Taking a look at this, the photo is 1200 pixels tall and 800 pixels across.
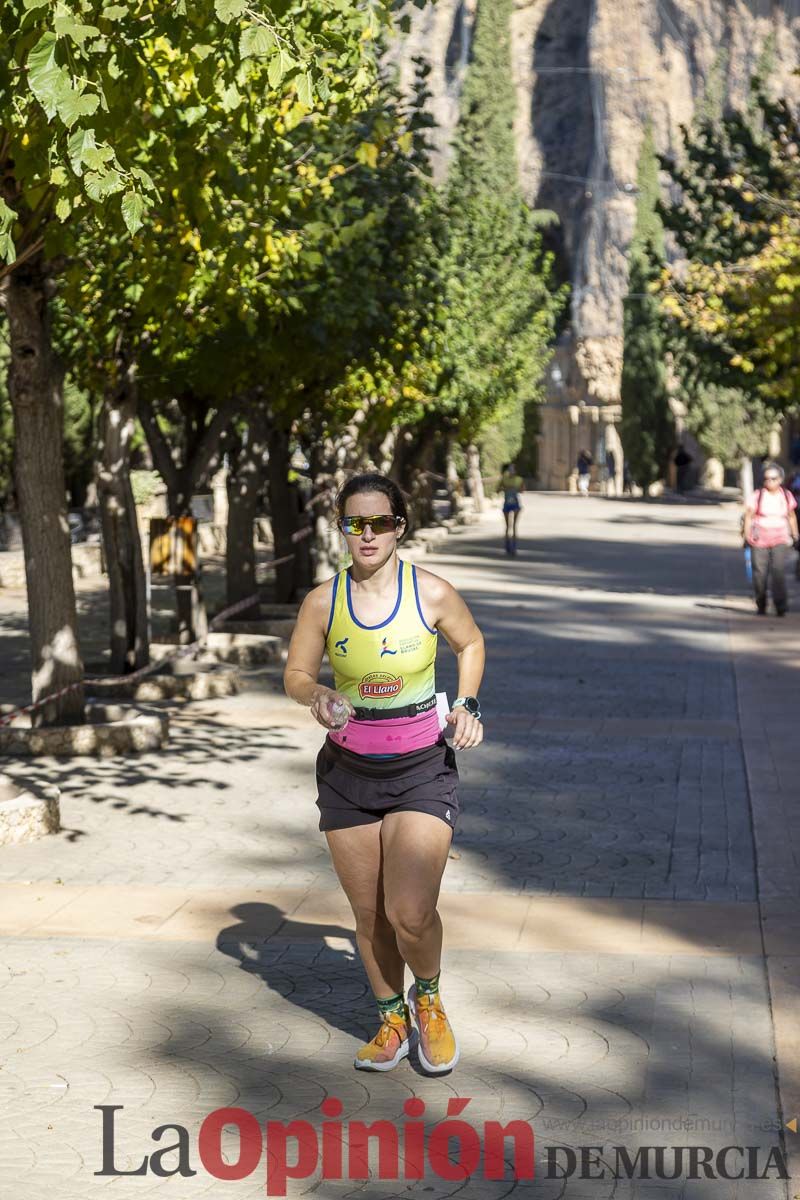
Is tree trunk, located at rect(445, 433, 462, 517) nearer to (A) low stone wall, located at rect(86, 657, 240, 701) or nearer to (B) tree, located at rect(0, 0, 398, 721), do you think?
(A) low stone wall, located at rect(86, 657, 240, 701)

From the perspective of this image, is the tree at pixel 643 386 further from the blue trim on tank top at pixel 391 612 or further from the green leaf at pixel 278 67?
the blue trim on tank top at pixel 391 612

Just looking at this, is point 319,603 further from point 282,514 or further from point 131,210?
point 282,514

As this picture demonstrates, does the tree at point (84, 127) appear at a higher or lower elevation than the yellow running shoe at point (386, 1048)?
→ higher

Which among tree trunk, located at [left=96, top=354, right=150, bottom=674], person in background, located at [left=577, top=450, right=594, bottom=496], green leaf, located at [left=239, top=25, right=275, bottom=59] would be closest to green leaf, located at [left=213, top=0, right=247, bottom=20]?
green leaf, located at [left=239, top=25, right=275, bottom=59]

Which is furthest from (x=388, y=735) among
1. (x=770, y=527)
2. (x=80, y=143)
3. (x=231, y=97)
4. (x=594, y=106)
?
(x=594, y=106)

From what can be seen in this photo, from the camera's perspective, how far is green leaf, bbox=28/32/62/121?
6.51 m

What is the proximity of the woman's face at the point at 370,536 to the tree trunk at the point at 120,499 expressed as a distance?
8914mm

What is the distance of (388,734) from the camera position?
5.52 meters

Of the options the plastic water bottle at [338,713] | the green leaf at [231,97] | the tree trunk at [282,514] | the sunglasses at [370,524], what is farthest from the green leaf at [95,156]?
the tree trunk at [282,514]

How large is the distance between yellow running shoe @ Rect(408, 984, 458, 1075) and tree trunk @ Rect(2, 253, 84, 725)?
6.42 meters

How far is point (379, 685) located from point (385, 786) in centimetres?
31

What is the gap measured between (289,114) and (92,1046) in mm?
7588

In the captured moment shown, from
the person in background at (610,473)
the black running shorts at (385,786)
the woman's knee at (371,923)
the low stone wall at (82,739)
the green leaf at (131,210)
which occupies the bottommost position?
the person in background at (610,473)

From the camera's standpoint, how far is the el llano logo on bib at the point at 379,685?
5.48 m
